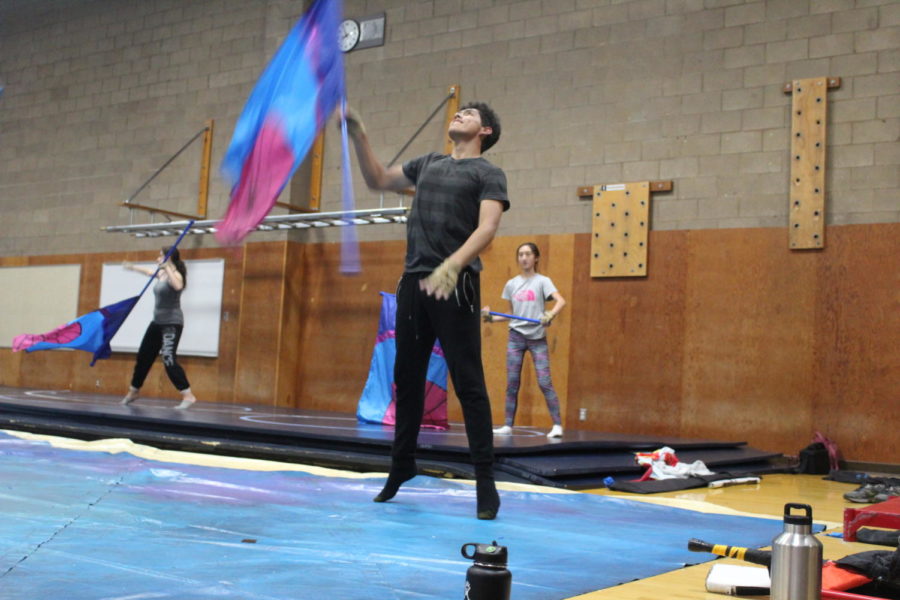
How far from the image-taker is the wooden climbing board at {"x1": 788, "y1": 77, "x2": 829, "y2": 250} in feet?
25.5

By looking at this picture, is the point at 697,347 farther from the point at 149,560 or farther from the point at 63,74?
the point at 63,74

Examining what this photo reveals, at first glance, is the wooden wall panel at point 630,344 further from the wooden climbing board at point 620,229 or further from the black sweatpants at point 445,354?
the black sweatpants at point 445,354

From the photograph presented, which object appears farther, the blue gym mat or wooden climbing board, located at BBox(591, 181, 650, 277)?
wooden climbing board, located at BBox(591, 181, 650, 277)

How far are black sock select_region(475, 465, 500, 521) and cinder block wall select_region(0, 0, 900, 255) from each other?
17.8 feet

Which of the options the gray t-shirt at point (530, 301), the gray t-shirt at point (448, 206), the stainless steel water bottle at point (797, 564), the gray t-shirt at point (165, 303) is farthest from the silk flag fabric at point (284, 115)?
the gray t-shirt at point (165, 303)

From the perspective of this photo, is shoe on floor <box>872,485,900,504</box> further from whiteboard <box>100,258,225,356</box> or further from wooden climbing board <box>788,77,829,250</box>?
whiteboard <box>100,258,225,356</box>

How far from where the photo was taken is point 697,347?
27.1 ft

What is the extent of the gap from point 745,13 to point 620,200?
198 centimetres

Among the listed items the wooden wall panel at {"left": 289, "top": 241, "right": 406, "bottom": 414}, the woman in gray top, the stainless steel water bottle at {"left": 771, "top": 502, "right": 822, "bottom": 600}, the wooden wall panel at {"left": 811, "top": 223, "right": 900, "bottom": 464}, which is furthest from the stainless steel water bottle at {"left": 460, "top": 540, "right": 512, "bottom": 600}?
the wooden wall panel at {"left": 289, "top": 241, "right": 406, "bottom": 414}

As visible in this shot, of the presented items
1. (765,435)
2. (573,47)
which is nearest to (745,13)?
(573,47)

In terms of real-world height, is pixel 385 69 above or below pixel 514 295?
above

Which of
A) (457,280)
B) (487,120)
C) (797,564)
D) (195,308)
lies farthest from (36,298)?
(797,564)

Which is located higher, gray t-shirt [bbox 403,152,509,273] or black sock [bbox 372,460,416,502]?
gray t-shirt [bbox 403,152,509,273]

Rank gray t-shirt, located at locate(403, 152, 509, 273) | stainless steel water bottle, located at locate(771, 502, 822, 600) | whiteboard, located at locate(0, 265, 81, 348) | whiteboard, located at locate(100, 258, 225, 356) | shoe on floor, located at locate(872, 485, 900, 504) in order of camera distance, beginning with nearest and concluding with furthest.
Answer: stainless steel water bottle, located at locate(771, 502, 822, 600), gray t-shirt, located at locate(403, 152, 509, 273), shoe on floor, located at locate(872, 485, 900, 504), whiteboard, located at locate(100, 258, 225, 356), whiteboard, located at locate(0, 265, 81, 348)
